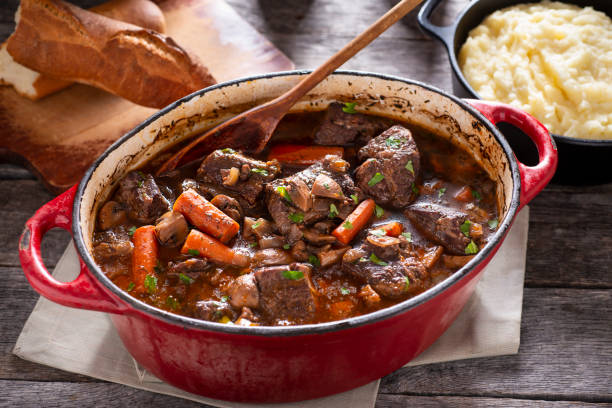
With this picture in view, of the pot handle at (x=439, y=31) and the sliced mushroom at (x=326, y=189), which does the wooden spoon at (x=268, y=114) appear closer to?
the sliced mushroom at (x=326, y=189)

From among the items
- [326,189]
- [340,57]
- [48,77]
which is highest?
[340,57]

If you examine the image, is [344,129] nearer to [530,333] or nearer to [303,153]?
[303,153]

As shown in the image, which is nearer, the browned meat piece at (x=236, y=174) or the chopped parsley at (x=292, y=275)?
the chopped parsley at (x=292, y=275)

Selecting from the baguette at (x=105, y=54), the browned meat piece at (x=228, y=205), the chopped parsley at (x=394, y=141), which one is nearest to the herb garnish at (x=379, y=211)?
the chopped parsley at (x=394, y=141)

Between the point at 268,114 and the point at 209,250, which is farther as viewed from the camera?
the point at 268,114

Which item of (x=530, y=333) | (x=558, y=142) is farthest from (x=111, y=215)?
(x=558, y=142)
